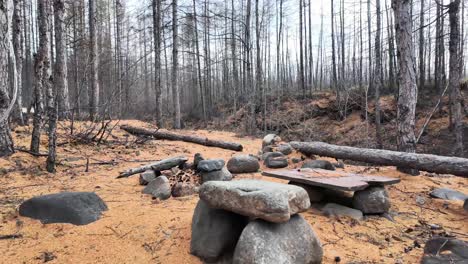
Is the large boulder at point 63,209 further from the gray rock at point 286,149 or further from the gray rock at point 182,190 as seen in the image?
the gray rock at point 286,149

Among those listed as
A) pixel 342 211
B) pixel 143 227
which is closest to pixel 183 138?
pixel 143 227

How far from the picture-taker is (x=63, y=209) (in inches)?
141

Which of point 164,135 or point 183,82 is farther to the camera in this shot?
point 183,82

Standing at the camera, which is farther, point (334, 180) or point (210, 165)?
point (210, 165)

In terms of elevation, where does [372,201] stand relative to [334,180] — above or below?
below

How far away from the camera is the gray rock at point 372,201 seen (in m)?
4.00

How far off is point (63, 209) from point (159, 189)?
1352 millimetres

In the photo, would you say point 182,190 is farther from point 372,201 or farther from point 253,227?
point 372,201

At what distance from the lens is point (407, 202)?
15.1 feet

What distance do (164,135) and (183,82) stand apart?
21903 mm

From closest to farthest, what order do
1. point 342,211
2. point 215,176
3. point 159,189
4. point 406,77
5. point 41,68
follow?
point 342,211, point 159,189, point 215,176, point 41,68, point 406,77

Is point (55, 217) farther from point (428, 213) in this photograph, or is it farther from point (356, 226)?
point (428, 213)

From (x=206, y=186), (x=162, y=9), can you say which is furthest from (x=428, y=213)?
(x=162, y=9)

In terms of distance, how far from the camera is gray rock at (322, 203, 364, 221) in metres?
3.93
